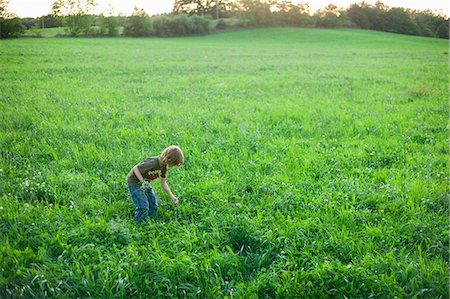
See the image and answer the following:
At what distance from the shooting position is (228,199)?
5.12 m

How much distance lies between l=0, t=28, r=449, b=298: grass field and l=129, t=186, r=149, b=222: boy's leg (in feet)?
0.47

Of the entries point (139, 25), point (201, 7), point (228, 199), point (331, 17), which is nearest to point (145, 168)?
point (228, 199)

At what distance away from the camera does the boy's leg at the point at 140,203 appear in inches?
175

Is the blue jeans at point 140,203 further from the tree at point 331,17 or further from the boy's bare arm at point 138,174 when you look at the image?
the tree at point 331,17

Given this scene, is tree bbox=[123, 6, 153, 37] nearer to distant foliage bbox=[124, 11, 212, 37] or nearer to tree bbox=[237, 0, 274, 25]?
distant foliage bbox=[124, 11, 212, 37]

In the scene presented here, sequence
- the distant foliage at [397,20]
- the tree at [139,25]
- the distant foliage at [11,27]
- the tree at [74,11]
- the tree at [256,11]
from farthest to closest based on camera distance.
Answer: the tree at [256,11]
the distant foliage at [397,20]
the tree at [139,25]
the tree at [74,11]
the distant foliage at [11,27]

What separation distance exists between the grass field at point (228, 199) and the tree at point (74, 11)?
2.82 m

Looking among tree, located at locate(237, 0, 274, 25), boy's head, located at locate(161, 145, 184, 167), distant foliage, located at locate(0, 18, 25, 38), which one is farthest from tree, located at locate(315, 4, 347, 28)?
boy's head, located at locate(161, 145, 184, 167)

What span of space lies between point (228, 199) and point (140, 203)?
52.5 inches

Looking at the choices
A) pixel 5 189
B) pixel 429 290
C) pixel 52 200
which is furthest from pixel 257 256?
pixel 5 189

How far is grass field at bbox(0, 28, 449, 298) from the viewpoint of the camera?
11.6ft

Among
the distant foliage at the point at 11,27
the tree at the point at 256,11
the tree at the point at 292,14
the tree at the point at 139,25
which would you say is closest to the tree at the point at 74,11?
the distant foliage at the point at 11,27

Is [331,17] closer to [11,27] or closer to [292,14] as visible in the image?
[292,14]

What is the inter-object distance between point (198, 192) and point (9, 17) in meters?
9.03
